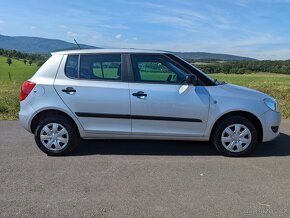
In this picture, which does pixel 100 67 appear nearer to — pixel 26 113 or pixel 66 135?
pixel 66 135

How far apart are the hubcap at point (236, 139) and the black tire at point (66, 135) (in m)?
2.37

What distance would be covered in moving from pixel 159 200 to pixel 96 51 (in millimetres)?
2847

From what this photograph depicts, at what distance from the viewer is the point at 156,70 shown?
602 cm

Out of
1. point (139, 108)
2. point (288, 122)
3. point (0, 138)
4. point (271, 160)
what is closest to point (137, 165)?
point (139, 108)

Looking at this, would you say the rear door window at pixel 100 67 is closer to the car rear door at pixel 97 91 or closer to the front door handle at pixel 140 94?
the car rear door at pixel 97 91

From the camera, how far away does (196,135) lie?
598 centimetres

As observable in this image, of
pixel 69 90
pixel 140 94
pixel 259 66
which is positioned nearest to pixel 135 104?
pixel 140 94

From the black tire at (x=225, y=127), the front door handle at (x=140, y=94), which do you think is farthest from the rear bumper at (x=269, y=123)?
the front door handle at (x=140, y=94)

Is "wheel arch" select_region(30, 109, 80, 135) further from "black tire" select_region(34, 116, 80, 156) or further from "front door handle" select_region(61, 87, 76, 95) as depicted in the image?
"front door handle" select_region(61, 87, 76, 95)

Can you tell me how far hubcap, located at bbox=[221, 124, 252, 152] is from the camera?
5.96 metres

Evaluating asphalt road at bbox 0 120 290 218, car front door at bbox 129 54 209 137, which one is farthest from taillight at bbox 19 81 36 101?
car front door at bbox 129 54 209 137

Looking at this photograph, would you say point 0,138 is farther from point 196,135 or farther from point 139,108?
point 196,135

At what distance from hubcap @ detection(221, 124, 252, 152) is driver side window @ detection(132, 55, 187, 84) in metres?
1.14

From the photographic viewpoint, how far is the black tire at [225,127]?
5926 mm
